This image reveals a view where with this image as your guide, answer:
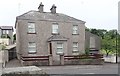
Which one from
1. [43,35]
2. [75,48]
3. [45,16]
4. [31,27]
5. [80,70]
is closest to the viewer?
[80,70]

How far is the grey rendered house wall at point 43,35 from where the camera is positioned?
3712 cm

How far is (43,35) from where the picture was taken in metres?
38.3

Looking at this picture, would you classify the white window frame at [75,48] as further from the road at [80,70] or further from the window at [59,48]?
the road at [80,70]

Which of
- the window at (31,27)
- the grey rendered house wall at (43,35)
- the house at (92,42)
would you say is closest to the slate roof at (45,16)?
the grey rendered house wall at (43,35)

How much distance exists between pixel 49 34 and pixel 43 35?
85 cm

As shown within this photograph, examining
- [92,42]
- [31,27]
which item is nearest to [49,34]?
[31,27]

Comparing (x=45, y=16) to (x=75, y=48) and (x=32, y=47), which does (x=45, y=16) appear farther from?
(x=75, y=48)

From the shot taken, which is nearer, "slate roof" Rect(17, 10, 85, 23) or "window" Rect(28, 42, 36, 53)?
"slate roof" Rect(17, 10, 85, 23)

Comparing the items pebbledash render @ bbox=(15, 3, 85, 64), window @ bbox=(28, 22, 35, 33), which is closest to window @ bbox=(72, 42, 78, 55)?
pebbledash render @ bbox=(15, 3, 85, 64)

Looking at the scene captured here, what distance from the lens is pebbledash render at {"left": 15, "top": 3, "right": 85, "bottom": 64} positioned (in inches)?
1458

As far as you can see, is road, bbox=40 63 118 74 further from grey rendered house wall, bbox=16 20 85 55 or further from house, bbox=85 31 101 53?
house, bbox=85 31 101 53

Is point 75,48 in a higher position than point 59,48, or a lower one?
lower

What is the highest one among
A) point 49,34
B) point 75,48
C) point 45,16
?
point 45,16

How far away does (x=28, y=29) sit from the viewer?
37.1m
